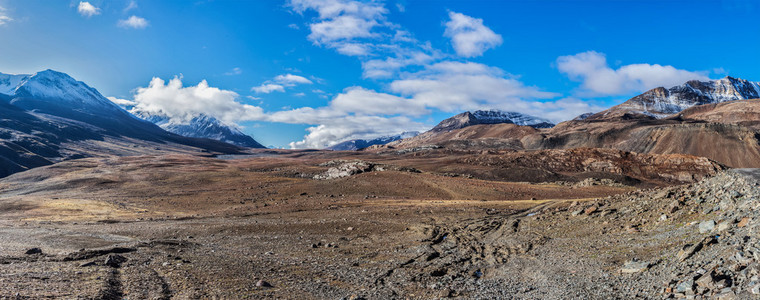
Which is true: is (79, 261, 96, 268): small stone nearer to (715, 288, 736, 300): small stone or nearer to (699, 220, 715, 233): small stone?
(715, 288, 736, 300): small stone

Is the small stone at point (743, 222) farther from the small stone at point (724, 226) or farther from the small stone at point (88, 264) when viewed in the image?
the small stone at point (88, 264)

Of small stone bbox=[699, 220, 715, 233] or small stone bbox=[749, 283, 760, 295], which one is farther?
small stone bbox=[699, 220, 715, 233]

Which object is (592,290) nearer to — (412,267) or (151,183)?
(412,267)

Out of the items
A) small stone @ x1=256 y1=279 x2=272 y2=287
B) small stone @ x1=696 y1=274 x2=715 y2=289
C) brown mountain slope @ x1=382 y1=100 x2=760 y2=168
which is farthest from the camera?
brown mountain slope @ x1=382 y1=100 x2=760 y2=168

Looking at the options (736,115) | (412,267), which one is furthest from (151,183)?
(736,115)

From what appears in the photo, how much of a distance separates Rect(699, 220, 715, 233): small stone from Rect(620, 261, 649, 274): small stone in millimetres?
3223

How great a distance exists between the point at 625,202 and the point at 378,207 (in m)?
20.0

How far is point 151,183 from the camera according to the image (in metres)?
63.2

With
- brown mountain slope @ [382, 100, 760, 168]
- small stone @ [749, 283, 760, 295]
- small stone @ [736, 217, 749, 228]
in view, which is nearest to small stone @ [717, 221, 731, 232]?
small stone @ [736, 217, 749, 228]

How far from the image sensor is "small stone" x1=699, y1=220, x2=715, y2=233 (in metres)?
14.3

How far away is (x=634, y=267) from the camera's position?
13.2 m

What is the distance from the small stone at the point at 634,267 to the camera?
12981 mm

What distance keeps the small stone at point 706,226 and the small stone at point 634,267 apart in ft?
10.6

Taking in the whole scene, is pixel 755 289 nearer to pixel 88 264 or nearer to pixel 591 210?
pixel 591 210
